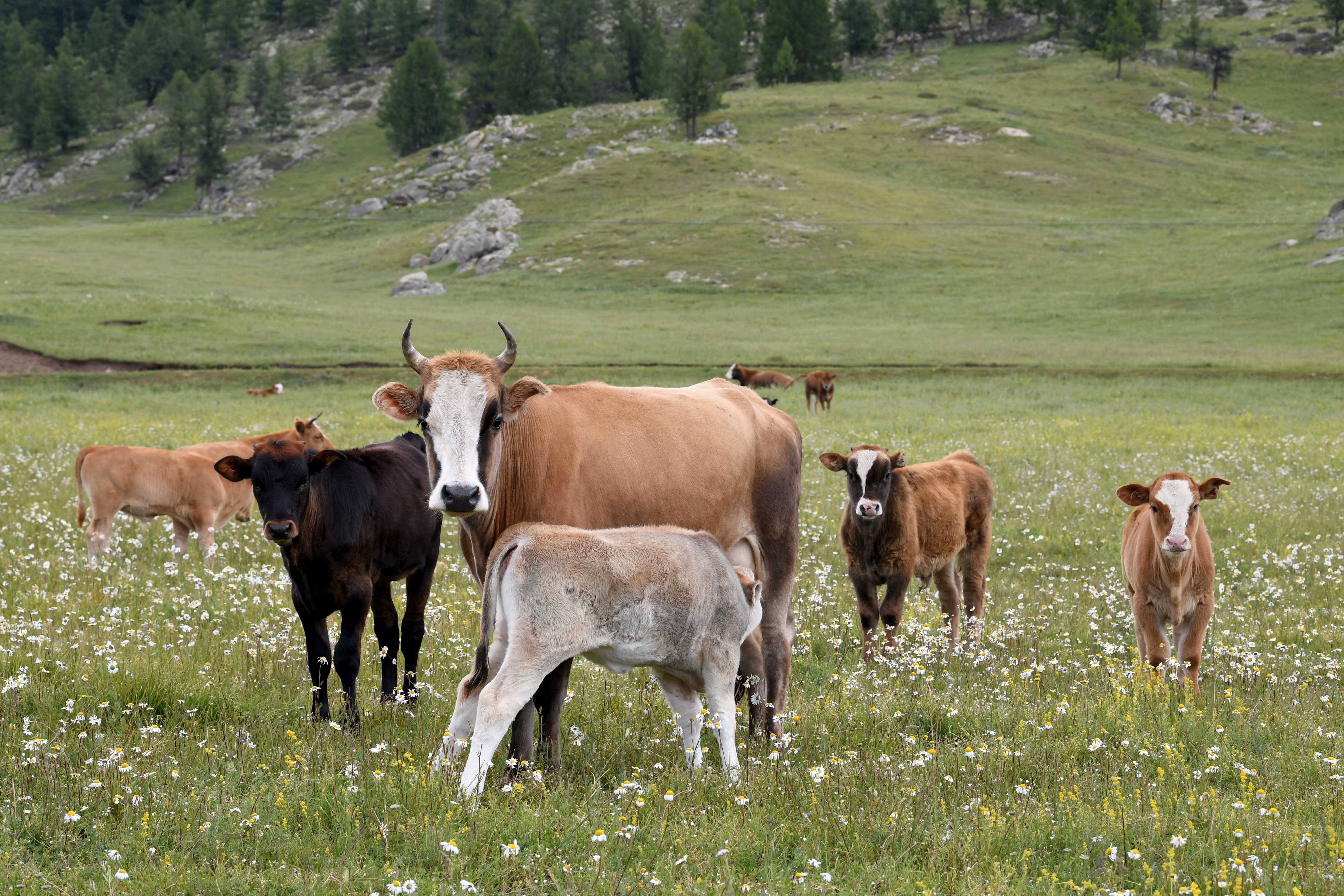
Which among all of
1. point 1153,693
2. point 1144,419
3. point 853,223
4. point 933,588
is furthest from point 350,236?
point 1153,693

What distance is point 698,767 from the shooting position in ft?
20.1

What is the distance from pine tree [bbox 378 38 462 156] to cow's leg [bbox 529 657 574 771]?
4626 inches

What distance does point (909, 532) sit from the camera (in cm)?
1088

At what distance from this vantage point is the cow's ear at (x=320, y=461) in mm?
8375

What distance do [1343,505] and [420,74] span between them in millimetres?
115337

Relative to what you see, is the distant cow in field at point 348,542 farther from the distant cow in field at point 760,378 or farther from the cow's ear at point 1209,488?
the distant cow in field at point 760,378

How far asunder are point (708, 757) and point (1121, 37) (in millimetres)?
137355

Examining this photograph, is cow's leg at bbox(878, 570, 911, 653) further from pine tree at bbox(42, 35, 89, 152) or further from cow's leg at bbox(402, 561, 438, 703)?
pine tree at bbox(42, 35, 89, 152)

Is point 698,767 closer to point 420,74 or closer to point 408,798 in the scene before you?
point 408,798

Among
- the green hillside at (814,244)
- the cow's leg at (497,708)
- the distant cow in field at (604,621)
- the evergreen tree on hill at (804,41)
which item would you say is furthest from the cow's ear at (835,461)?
the evergreen tree on hill at (804,41)

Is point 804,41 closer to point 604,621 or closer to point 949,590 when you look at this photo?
point 949,590

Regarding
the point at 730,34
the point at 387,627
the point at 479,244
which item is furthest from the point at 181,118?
the point at 387,627

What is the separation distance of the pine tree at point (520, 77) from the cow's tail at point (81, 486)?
121638 mm

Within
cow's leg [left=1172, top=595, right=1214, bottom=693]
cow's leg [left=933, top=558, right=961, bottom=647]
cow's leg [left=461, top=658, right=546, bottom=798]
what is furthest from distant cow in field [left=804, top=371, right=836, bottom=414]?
cow's leg [left=461, top=658, right=546, bottom=798]
